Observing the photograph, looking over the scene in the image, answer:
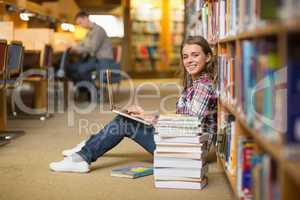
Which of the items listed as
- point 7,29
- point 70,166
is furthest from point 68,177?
point 7,29

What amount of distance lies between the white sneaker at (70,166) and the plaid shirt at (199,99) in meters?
0.64

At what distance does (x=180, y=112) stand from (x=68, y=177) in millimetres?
751

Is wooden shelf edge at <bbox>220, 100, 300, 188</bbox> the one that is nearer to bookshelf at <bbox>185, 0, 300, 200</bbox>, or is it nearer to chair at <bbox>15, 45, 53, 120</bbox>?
bookshelf at <bbox>185, 0, 300, 200</bbox>

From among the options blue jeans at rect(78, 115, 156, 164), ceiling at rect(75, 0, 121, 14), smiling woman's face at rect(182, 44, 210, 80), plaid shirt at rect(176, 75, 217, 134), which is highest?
ceiling at rect(75, 0, 121, 14)

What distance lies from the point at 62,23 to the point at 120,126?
581 centimetres

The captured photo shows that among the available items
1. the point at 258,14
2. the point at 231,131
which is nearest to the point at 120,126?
the point at 231,131

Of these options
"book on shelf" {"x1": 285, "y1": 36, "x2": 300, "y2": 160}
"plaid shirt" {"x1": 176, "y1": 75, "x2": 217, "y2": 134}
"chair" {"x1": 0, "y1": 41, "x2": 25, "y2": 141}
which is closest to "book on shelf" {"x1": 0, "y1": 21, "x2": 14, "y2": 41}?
"chair" {"x1": 0, "y1": 41, "x2": 25, "y2": 141}

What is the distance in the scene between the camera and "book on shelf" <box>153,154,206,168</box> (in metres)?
2.63

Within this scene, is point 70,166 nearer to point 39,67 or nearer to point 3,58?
point 3,58

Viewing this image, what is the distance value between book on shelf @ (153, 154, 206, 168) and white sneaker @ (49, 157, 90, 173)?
530 mm

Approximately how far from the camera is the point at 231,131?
2.61 meters

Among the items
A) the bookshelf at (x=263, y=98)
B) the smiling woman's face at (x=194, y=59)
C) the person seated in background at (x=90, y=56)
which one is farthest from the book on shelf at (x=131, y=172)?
the person seated in background at (x=90, y=56)

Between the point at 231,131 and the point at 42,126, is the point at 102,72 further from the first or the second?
the point at 231,131

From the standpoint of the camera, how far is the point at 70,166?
302 centimetres
